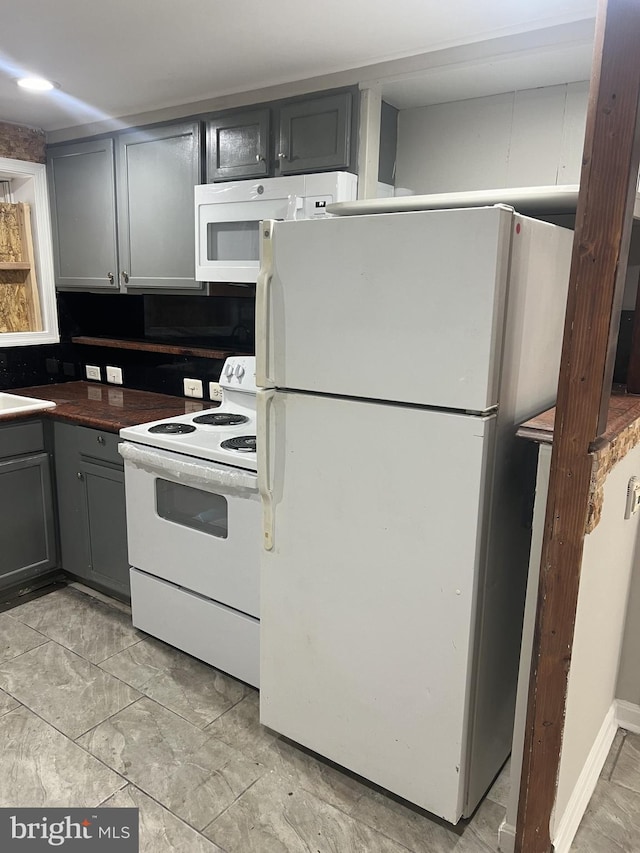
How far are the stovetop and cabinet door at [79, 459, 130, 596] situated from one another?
1.15ft

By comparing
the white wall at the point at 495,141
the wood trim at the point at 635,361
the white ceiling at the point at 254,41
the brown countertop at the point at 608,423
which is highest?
the white ceiling at the point at 254,41

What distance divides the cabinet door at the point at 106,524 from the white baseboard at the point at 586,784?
1.91 m

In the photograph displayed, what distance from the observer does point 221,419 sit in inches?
105

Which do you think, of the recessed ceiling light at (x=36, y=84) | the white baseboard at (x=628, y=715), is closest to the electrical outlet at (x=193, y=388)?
the recessed ceiling light at (x=36, y=84)

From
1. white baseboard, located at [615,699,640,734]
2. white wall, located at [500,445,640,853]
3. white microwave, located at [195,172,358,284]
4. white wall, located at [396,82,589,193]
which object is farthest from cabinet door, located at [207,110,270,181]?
white baseboard, located at [615,699,640,734]

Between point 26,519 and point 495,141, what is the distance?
260 centimetres

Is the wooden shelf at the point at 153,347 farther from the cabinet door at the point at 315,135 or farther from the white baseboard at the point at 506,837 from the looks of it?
the white baseboard at the point at 506,837

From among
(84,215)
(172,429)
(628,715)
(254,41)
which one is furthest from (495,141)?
(628,715)

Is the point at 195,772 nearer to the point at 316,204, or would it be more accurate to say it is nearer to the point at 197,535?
the point at 197,535

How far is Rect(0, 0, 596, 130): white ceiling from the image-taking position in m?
1.80

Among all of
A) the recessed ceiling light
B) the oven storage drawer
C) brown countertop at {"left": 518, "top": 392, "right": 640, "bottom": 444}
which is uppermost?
the recessed ceiling light

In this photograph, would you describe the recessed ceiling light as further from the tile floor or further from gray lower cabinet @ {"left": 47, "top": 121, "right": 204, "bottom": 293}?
the tile floor

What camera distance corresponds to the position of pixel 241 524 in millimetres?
2178

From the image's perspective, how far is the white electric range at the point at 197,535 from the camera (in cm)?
219
